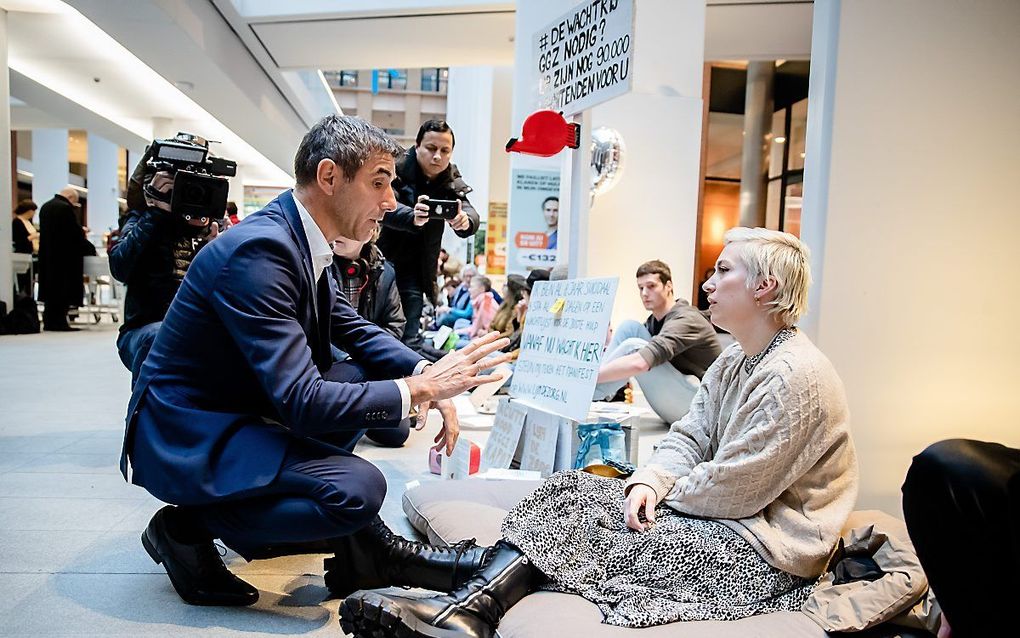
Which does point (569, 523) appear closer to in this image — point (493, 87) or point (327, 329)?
point (327, 329)

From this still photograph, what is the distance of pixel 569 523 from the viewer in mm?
1793

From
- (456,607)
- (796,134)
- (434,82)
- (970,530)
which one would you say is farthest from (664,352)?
(434,82)

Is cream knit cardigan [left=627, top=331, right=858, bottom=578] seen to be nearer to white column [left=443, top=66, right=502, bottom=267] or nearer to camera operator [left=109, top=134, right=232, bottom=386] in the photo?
camera operator [left=109, top=134, right=232, bottom=386]

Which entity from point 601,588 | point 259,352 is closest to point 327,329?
point 259,352

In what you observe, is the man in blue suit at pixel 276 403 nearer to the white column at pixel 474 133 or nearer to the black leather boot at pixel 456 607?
the black leather boot at pixel 456 607

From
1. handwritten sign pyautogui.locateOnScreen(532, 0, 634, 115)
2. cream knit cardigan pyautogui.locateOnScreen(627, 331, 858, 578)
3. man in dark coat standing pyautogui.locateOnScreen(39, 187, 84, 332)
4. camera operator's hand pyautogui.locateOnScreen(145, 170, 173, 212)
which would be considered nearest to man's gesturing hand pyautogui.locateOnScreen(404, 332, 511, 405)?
cream knit cardigan pyautogui.locateOnScreen(627, 331, 858, 578)

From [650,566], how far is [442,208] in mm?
2644

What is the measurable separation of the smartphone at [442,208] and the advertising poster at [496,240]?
9.20 metres

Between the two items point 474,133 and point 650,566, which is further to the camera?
point 474,133

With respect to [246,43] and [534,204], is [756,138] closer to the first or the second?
[534,204]

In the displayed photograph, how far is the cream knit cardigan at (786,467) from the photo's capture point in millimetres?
1662

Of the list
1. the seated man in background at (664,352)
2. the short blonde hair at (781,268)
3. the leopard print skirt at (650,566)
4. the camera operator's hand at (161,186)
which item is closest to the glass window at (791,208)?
the seated man in background at (664,352)

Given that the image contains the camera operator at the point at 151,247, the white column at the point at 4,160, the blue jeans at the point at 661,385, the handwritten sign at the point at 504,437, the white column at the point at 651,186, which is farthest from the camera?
the white column at the point at 4,160

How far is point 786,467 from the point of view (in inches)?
66.1
